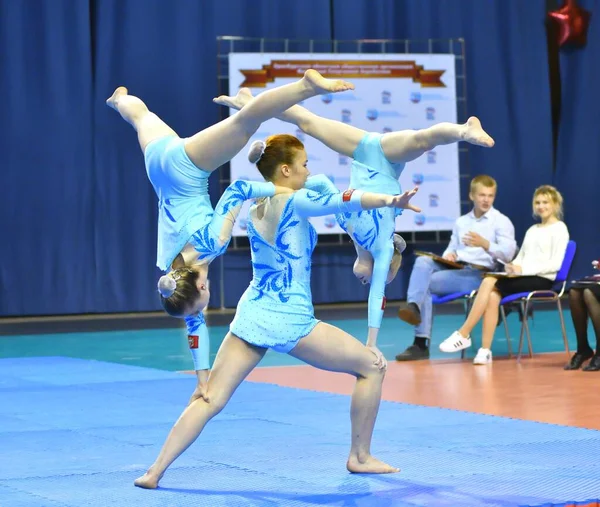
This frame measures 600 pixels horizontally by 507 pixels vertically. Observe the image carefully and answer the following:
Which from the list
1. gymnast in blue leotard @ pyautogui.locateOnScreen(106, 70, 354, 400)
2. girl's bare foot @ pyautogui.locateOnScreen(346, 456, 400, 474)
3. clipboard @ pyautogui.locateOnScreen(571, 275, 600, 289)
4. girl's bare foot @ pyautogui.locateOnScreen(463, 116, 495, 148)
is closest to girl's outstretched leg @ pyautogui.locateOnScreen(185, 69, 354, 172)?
gymnast in blue leotard @ pyautogui.locateOnScreen(106, 70, 354, 400)

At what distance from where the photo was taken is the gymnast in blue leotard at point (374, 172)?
4.34m

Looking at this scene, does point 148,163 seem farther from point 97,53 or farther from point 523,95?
point 523,95

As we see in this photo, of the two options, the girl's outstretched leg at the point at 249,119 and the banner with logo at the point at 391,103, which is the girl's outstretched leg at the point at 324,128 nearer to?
the girl's outstretched leg at the point at 249,119

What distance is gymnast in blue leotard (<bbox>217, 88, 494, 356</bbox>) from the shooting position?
14.3 feet

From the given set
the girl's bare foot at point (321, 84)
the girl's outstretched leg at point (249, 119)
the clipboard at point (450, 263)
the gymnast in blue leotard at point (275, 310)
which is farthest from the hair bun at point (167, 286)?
the clipboard at point (450, 263)

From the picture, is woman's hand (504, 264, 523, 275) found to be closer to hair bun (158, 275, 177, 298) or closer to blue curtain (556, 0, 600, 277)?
hair bun (158, 275, 177, 298)

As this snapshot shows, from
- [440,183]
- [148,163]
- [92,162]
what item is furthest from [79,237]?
[148,163]

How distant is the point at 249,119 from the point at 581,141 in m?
10.9

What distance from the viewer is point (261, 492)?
13.2 feet

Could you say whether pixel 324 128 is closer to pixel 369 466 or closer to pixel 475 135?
pixel 475 135

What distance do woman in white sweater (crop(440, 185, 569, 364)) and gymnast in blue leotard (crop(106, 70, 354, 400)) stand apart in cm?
416

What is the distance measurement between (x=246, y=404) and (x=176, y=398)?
19.8 inches

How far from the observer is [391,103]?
1253cm

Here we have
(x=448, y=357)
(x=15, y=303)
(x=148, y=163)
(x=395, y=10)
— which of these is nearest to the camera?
(x=148, y=163)
